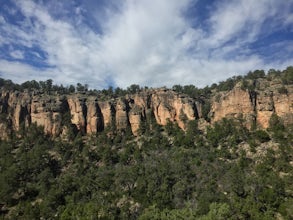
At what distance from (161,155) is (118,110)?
37921 millimetres

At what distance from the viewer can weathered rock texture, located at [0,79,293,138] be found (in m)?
92.4

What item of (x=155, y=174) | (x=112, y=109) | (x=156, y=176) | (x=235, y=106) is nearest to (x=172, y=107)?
(x=112, y=109)

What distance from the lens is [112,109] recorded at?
105375 millimetres

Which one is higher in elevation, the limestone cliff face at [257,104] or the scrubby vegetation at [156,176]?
the limestone cliff face at [257,104]

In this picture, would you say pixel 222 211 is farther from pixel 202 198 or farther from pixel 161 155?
pixel 161 155

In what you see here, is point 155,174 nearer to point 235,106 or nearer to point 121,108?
point 235,106

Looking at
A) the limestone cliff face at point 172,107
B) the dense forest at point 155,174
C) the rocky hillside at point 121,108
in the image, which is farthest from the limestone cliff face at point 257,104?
the limestone cliff face at point 172,107

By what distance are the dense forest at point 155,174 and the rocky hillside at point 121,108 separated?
5.71 metres

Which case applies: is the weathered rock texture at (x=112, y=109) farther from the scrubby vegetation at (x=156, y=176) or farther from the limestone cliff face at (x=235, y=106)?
the scrubby vegetation at (x=156, y=176)

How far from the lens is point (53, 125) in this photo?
9994 centimetres

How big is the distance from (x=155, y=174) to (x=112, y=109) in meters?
49.9

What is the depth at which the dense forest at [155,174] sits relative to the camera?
157ft

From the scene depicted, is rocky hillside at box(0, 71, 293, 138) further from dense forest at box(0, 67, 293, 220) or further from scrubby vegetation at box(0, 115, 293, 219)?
scrubby vegetation at box(0, 115, 293, 219)

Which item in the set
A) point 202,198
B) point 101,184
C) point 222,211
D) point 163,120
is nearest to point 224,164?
point 202,198
